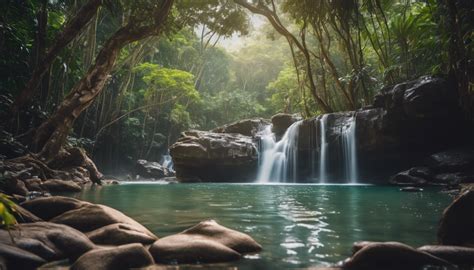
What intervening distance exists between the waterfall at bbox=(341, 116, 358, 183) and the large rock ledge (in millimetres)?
14363

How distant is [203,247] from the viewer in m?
3.34

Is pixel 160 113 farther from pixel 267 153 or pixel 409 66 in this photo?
pixel 409 66

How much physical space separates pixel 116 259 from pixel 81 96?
1030 cm

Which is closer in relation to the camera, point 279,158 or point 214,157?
point 279,158

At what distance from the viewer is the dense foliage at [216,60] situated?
41.5ft

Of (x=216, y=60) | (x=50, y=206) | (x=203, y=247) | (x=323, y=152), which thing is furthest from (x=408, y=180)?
(x=216, y=60)

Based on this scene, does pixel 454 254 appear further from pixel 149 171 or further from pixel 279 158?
pixel 149 171

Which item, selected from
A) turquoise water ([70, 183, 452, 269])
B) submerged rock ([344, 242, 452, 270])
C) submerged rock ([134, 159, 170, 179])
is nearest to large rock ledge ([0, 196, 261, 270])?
turquoise water ([70, 183, 452, 269])

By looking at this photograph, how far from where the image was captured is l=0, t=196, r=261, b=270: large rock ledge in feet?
9.64

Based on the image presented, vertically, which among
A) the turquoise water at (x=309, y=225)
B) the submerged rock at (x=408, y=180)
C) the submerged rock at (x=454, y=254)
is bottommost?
the turquoise water at (x=309, y=225)

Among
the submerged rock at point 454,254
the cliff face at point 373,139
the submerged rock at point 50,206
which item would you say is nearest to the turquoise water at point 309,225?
the submerged rock at point 454,254

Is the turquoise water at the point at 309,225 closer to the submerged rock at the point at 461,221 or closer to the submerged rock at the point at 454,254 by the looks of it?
the submerged rock at the point at 461,221

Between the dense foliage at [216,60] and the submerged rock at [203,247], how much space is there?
6842 millimetres

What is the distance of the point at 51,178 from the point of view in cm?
1180
